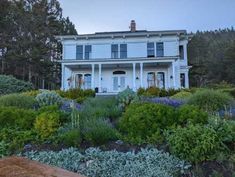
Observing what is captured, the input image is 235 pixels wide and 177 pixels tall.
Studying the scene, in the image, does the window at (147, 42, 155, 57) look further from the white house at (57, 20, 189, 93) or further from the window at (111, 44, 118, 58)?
the window at (111, 44, 118, 58)

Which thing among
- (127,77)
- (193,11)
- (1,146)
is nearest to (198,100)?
(1,146)

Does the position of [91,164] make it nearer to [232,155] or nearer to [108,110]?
[232,155]

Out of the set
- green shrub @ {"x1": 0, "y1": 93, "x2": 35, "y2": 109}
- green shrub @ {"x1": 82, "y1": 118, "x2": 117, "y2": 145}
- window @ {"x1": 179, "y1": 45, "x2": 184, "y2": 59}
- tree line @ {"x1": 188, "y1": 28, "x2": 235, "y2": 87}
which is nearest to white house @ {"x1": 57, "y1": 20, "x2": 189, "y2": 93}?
window @ {"x1": 179, "y1": 45, "x2": 184, "y2": 59}

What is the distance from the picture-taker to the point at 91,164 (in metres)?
6.74

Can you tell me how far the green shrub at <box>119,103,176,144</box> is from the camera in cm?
805

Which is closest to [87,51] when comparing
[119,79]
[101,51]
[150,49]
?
[101,51]

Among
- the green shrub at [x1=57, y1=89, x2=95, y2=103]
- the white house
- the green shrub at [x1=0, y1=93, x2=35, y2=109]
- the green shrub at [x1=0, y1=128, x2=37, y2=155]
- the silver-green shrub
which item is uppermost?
the white house

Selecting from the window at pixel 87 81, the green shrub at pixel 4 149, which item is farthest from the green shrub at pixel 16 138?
the window at pixel 87 81

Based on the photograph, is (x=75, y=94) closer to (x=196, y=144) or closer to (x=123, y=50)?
(x=123, y=50)

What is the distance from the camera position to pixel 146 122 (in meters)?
8.37

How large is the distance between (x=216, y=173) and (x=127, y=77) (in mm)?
25652

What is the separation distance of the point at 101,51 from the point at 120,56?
67.4 inches

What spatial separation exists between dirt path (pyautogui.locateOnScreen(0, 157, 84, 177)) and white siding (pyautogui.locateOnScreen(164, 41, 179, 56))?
94.7ft

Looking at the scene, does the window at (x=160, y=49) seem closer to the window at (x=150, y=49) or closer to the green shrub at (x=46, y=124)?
the window at (x=150, y=49)
